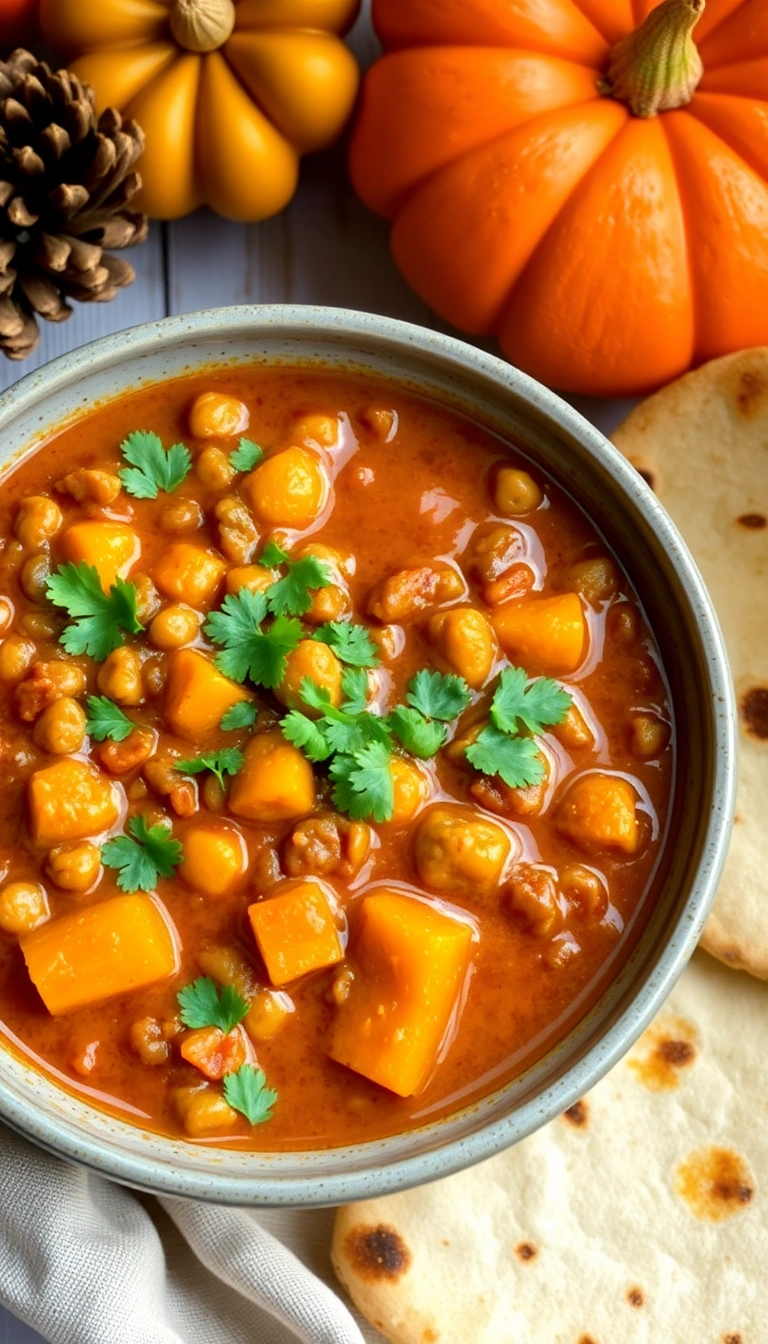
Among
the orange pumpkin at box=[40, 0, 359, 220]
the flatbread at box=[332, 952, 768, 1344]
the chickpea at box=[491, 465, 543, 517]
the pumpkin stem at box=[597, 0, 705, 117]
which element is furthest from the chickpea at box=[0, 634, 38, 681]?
the pumpkin stem at box=[597, 0, 705, 117]

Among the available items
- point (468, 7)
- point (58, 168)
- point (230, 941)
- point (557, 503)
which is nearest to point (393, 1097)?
point (230, 941)

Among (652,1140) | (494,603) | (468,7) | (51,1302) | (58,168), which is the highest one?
(468,7)

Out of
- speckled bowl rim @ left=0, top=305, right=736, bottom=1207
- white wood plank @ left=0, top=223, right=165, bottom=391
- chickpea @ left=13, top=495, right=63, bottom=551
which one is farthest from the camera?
white wood plank @ left=0, top=223, right=165, bottom=391

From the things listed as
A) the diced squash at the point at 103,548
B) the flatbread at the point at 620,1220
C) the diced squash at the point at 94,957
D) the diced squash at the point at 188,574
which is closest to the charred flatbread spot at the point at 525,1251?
the flatbread at the point at 620,1220

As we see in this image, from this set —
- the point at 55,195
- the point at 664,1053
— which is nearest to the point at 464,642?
the point at 664,1053

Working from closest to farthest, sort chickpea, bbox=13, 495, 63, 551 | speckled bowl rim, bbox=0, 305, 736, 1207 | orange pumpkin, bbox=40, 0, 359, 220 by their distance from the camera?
speckled bowl rim, bbox=0, 305, 736, 1207 < chickpea, bbox=13, 495, 63, 551 < orange pumpkin, bbox=40, 0, 359, 220

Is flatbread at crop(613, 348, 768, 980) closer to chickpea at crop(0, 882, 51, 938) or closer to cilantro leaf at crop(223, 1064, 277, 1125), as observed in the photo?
cilantro leaf at crop(223, 1064, 277, 1125)

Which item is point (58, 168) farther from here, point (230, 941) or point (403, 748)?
point (230, 941)

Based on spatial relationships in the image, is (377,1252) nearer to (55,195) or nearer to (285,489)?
(285,489)
